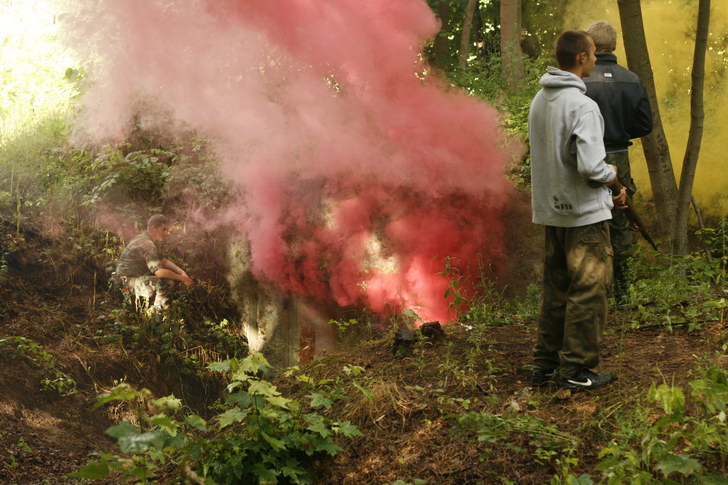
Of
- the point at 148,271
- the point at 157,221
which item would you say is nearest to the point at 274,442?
the point at 157,221

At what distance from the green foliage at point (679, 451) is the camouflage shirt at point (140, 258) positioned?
273 inches

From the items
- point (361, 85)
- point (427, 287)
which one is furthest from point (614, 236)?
point (361, 85)

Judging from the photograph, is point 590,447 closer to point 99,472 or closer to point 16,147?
point 99,472

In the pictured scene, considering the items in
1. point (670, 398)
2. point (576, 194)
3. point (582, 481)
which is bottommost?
point (582, 481)

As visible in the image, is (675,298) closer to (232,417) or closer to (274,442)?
(274,442)

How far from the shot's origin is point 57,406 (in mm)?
7211

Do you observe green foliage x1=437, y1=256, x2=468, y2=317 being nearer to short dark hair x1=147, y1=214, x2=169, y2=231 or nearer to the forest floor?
the forest floor

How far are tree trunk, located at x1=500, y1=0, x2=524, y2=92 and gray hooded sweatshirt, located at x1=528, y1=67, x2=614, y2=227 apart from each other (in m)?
6.78

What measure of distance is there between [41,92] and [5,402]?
6.14 m

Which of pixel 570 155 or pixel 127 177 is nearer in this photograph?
pixel 570 155

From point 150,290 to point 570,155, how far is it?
21.4 ft

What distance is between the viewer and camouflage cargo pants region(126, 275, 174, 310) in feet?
30.2

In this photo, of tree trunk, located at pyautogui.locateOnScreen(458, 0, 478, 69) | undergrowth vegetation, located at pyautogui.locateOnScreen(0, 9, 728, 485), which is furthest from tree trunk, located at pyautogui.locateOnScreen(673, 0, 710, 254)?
tree trunk, located at pyautogui.locateOnScreen(458, 0, 478, 69)

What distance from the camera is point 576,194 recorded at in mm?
4012
